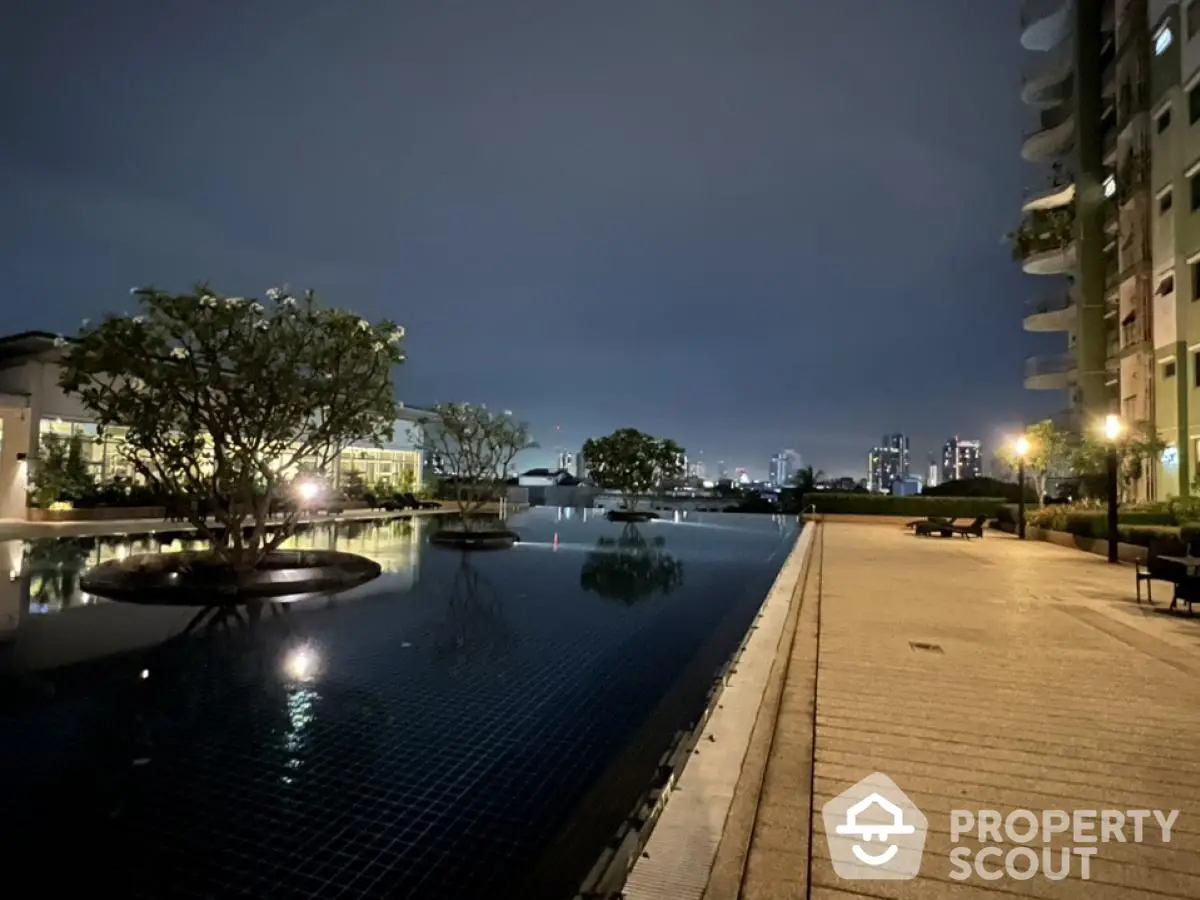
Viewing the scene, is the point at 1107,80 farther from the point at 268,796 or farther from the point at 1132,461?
the point at 268,796

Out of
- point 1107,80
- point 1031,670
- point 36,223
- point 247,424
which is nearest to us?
point 1031,670

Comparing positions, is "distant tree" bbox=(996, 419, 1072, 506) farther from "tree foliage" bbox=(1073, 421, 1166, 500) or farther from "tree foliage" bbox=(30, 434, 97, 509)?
"tree foliage" bbox=(30, 434, 97, 509)

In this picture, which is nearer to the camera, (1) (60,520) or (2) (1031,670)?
(2) (1031,670)

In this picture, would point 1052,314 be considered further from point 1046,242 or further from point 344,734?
point 344,734

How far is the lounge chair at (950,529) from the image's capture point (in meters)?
19.5

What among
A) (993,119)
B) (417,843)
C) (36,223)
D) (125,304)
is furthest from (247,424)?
(36,223)

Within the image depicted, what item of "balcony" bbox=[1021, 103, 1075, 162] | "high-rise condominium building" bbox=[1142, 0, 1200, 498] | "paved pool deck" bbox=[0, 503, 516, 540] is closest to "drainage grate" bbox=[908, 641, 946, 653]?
"high-rise condominium building" bbox=[1142, 0, 1200, 498]

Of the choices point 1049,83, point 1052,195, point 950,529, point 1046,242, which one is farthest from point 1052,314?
point 950,529

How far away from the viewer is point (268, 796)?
12.5 ft

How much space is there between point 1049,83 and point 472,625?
119 ft

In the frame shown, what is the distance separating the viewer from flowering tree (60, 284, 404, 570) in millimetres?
9664

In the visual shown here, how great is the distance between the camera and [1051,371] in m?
31.0

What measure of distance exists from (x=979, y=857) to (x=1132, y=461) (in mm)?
21825

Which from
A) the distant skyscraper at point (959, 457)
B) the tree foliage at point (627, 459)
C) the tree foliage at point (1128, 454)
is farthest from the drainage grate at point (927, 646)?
the distant skyscraper at point (959, 457)
